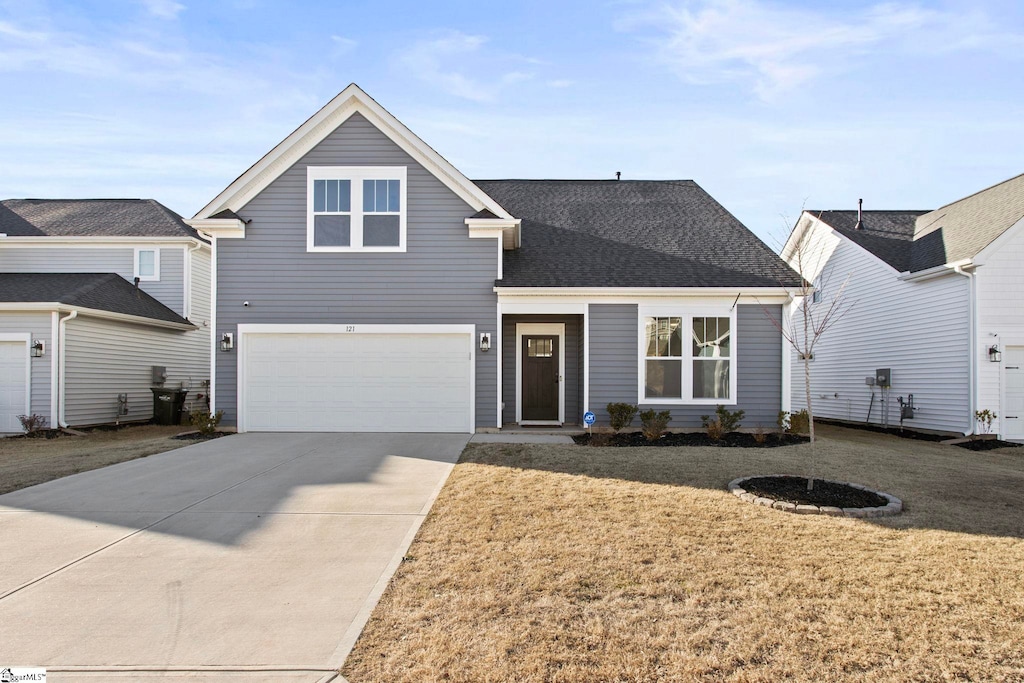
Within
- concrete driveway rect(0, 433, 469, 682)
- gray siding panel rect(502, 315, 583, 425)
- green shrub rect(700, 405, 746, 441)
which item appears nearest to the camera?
concrete driveway rect(0, 433, 469, 682)

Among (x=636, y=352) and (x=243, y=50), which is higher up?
(x=243, y=50)

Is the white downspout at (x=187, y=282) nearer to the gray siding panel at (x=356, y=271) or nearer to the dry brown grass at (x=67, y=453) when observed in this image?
the dry brown grass at (x=67, y=453)

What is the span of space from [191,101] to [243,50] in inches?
92.1

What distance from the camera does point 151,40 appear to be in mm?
12453

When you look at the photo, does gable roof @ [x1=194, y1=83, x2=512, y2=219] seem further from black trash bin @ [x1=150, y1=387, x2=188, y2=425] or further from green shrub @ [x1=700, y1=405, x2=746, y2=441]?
black trash bin @ [x1=150, y1=387, x2=188, y2=425]

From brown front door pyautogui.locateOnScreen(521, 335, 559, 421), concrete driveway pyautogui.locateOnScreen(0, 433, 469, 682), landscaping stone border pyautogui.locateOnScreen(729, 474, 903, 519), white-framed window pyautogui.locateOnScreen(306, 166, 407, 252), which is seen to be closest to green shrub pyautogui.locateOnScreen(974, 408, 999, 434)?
landscaping stone border pyautogui.locateOnScreen(729, 474, 903, 519)

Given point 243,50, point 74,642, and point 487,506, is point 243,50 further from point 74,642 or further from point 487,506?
point 74,642

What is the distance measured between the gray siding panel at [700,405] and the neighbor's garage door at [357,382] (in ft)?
9.15

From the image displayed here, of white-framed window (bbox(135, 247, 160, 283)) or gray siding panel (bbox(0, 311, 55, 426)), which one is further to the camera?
white-framed window (bbox(135, 247, 160, 283))

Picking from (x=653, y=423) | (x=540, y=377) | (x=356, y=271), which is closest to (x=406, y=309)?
(x=356, y=271)

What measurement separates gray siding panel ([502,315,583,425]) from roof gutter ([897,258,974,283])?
7924mm

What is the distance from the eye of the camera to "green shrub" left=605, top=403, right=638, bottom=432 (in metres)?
12.2

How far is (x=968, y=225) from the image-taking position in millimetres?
14555

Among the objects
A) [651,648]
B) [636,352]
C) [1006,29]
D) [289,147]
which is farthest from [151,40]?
[1006,29]
